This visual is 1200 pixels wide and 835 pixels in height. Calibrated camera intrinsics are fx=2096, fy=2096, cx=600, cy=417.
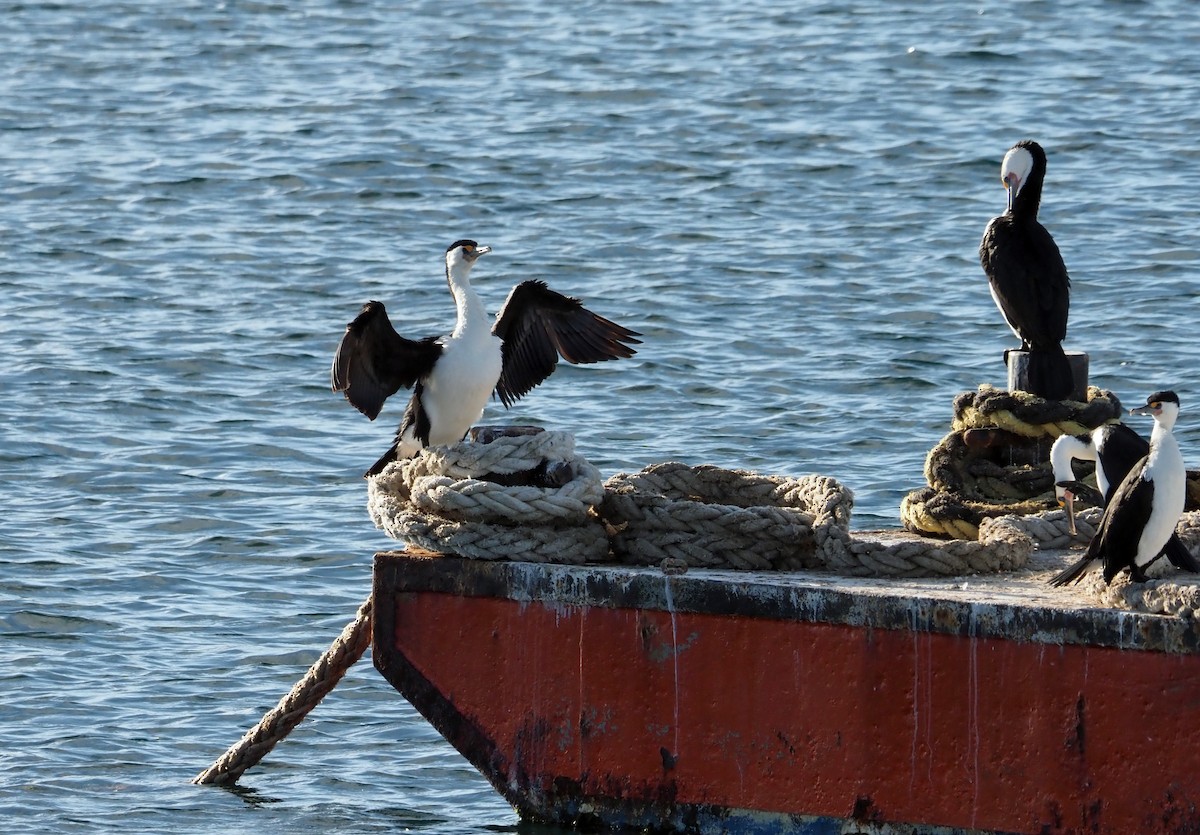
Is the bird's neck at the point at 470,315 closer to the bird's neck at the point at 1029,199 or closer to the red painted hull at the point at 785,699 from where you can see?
the red painted hull at the point at 785,699

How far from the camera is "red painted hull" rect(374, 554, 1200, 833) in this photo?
228 inches

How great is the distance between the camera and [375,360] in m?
7.48

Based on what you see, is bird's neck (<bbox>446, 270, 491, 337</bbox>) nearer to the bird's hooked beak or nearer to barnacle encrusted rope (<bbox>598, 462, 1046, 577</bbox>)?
barnacle encrusted rope (<bbox>598, 462, 1046, 577</bbox>)

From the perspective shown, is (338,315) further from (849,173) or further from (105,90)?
(105,90)

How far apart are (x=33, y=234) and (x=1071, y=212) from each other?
9000mm

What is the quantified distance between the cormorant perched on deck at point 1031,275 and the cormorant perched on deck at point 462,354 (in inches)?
57.6

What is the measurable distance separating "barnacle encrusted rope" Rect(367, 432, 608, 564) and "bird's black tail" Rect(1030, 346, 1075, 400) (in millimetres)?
1892

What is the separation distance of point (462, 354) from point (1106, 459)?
226cm

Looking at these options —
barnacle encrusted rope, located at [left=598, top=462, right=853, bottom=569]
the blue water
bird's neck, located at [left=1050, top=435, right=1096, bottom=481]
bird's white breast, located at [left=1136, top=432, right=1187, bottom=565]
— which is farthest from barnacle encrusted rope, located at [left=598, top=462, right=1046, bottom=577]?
the blue water

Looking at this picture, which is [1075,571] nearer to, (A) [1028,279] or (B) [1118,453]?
(B) [1118,453]

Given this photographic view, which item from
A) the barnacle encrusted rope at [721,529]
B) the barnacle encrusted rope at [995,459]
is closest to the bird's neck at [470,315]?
the barnacle encrusted rope at [721,529]

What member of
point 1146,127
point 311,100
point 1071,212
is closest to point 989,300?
point 1071,212

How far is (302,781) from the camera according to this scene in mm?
8219

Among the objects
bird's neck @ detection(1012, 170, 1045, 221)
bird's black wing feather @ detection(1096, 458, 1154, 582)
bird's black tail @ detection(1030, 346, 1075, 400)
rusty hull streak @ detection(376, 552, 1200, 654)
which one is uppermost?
bird's neck @ detection(1012, 170, 1045, 221)
